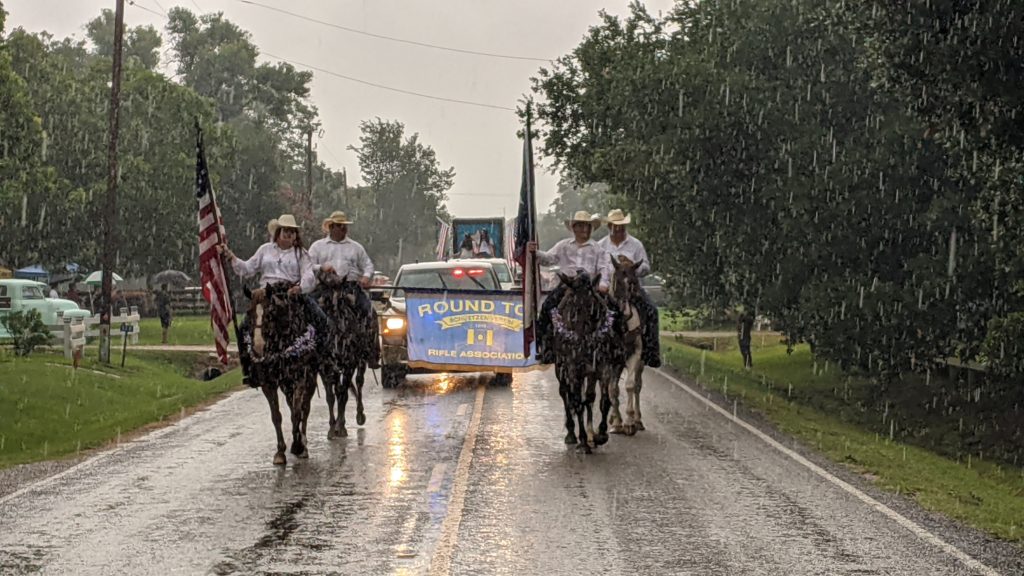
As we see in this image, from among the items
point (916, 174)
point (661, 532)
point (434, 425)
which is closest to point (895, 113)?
A: point (916, 174)

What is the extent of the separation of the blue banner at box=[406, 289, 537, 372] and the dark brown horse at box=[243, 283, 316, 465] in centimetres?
673

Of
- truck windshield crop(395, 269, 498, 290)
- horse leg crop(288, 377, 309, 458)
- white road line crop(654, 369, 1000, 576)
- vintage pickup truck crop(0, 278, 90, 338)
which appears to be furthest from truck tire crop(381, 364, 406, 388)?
vintage pickup truck crop(0, 278, 90, 338)

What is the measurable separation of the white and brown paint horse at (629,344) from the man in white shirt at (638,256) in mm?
109

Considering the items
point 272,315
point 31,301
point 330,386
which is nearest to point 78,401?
point 330,386

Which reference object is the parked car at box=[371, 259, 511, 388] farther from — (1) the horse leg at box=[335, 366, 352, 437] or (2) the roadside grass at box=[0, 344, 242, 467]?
(1) the horse leg at box=[335, 366, 352, 437]

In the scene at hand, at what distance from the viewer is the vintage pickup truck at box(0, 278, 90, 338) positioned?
38.0 metres

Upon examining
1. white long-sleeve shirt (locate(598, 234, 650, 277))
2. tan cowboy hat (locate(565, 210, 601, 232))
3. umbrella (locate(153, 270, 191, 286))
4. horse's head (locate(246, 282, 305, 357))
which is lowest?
horse's head (locate(246, 282, 305, 357))

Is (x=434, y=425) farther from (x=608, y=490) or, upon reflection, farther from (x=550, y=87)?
(x=550, y=87)

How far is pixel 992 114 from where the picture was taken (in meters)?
17.8

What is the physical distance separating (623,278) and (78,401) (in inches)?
479

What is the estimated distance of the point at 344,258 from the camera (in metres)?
14.9

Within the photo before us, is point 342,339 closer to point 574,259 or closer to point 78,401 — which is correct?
point 574,259

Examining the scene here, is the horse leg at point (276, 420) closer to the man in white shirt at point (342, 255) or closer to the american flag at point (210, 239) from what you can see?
the american flag at point (210, 239)

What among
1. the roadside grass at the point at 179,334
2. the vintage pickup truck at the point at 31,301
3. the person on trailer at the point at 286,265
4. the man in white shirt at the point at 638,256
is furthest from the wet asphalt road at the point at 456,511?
the roadside grass at the point at 179,334
